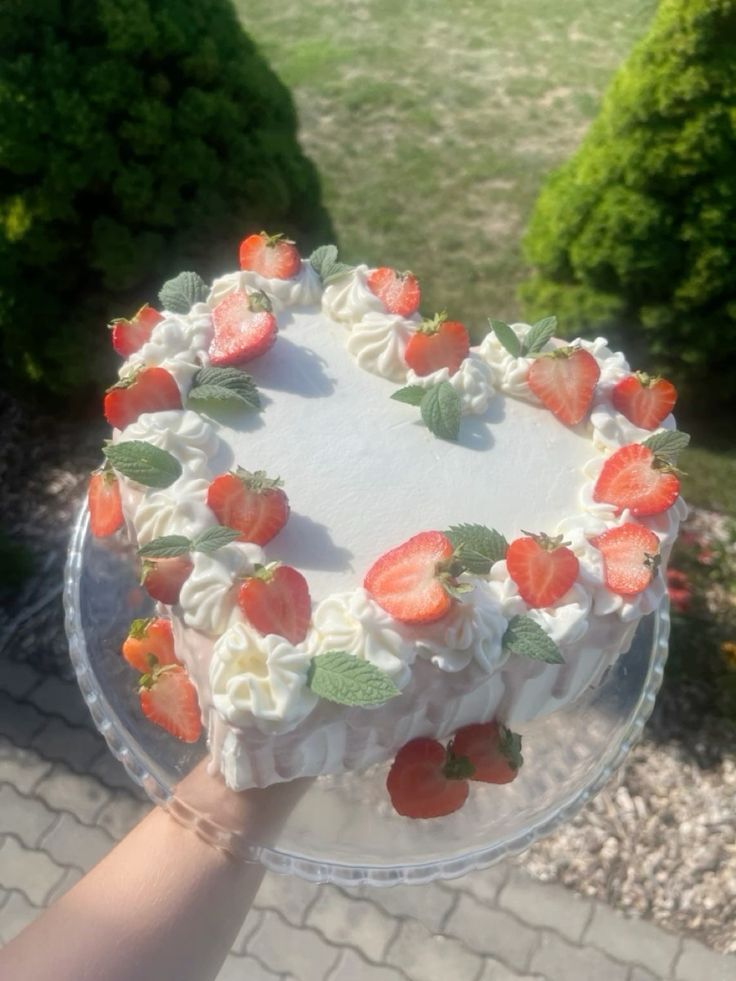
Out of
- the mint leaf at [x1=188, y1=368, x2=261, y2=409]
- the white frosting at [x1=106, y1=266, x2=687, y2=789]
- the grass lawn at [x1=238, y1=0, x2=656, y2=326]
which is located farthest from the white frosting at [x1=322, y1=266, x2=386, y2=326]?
the grass lawn at [x1=238, y1=0, x2=656, y2=326]

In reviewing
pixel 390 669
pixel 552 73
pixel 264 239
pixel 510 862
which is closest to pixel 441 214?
pixel 552 73

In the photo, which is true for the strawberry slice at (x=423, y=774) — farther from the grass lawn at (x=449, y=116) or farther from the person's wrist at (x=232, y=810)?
the grass lawn at (x=449, y=116)

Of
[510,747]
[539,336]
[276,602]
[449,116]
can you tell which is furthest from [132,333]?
[449,116]

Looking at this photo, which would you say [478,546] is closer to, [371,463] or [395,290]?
[371,463]

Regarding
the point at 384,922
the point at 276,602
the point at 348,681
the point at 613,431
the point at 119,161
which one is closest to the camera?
the point at 348,681

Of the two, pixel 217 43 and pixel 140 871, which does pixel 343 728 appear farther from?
pixel 217 43

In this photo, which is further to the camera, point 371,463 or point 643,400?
point 643,400
